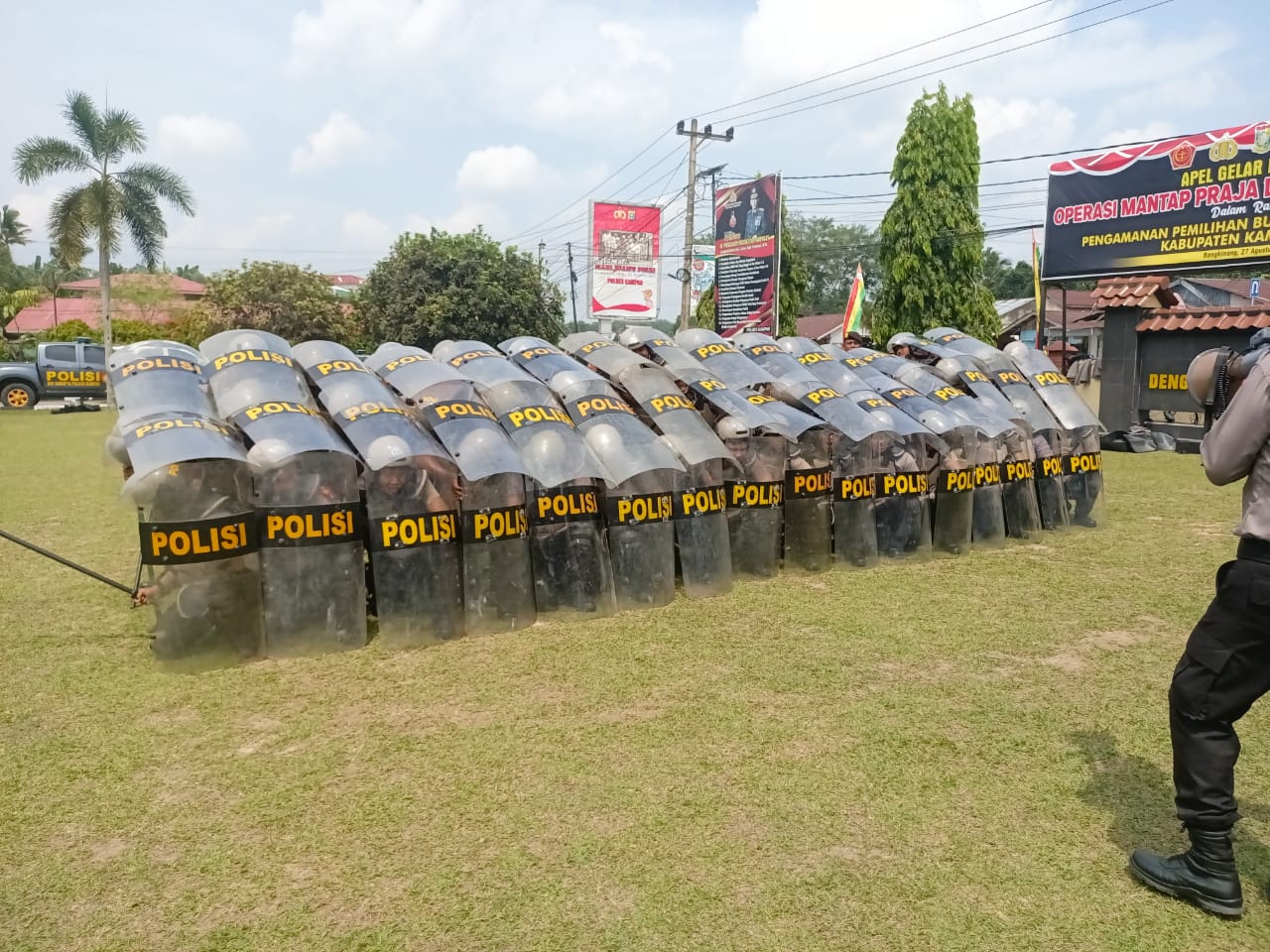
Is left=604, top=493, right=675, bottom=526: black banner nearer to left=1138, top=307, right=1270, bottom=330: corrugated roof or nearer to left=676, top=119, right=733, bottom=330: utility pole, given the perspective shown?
left=1138, top=307, right=1270, bottom=330: corrugated roof

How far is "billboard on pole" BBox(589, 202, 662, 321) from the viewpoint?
94.9ft

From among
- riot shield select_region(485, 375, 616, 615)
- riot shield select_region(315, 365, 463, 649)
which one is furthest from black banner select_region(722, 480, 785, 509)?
riot shield select_region(315, 365, 463, 649)

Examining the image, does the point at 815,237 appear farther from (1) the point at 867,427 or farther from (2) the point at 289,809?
(2) the point at 289,809

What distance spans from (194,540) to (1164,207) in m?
16.5

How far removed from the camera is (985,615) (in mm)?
5711

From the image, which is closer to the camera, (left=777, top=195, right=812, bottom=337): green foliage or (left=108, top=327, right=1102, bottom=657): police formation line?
(left=108, top=327, right=1102, bottom=657): police formation line

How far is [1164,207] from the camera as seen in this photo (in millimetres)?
15352

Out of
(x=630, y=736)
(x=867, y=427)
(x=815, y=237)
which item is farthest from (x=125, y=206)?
(x=815, y=237)

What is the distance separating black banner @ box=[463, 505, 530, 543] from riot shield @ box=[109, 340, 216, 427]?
1662 millimetres

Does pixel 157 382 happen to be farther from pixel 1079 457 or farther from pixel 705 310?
pixel 705 310

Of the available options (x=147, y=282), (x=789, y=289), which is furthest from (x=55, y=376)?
(x=147, y=282)

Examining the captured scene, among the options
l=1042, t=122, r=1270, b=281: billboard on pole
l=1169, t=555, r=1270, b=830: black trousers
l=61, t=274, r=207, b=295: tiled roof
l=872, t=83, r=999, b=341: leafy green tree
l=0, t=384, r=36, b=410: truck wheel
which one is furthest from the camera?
l=61, t=274, r=207, b=295: tiled roof

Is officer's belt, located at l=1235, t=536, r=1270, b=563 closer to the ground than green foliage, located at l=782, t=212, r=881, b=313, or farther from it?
closer to the ground

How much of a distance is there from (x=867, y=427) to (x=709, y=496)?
157 cm
